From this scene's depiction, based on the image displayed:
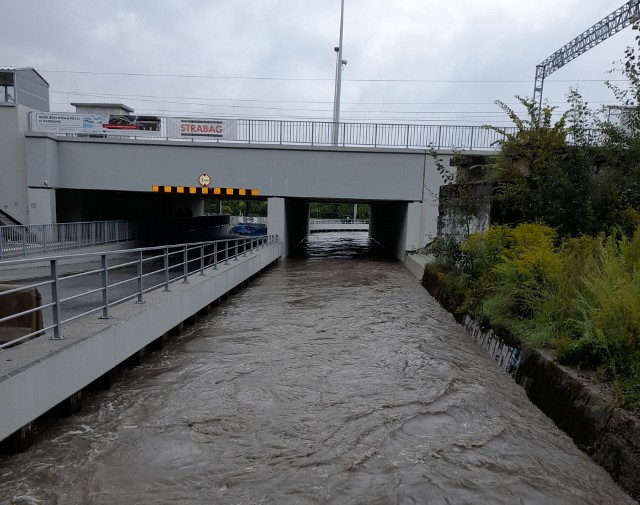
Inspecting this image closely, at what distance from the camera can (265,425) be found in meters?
5.67

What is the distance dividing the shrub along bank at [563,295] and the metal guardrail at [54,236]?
13.7 metres

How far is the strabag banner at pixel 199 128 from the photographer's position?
20672mm

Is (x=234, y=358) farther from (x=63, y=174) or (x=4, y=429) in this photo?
(x=63, y=174)

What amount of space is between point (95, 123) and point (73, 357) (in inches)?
695

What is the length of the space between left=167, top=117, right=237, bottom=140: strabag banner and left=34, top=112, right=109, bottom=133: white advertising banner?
2.75 metres

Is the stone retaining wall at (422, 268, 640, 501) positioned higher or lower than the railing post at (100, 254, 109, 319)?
lower

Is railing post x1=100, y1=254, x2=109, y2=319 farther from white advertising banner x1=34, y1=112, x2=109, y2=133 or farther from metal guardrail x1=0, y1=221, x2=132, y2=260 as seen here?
white advertising banner x1=34, y1=112, x2=109, y2=133

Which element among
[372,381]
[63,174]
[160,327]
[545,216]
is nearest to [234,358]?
[160,327]

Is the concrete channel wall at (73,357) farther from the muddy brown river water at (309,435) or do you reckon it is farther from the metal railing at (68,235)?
the metal railing at (68,235)

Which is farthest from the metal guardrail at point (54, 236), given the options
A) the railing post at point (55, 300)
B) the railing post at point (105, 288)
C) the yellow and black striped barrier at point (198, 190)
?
the railing post at point (55, 300)

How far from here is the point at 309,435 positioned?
545cm

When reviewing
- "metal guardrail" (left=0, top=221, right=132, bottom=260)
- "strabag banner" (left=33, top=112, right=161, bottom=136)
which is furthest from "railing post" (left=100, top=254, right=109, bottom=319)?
"strabag banner" (left=33, top=112, right=161, bottom=136)

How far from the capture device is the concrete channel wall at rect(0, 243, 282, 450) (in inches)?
179

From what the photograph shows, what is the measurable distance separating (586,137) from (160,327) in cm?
1154
